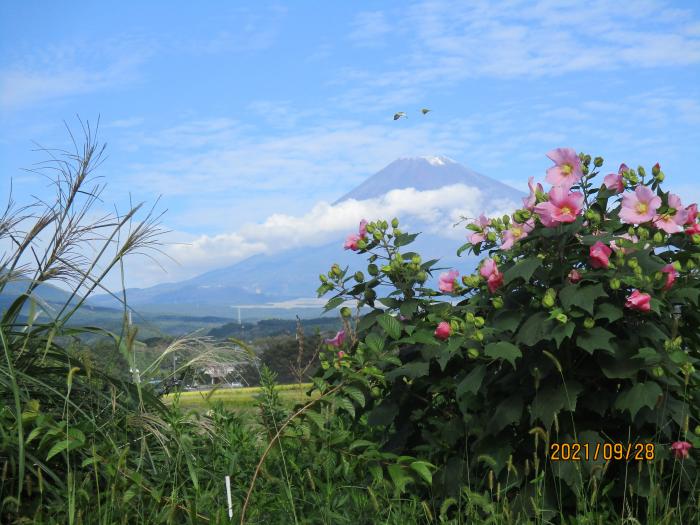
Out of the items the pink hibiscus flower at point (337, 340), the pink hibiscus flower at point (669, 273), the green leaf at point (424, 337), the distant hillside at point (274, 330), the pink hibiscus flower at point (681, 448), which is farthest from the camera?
the distant hillside at point (274, 330)

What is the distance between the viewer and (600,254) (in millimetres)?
3814

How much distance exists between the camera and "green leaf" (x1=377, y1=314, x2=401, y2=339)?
167 inches

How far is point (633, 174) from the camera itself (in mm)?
4555

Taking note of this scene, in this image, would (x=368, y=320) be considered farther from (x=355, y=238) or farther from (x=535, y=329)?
(x=535, y=329)

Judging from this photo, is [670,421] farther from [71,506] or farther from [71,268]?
[71,268]

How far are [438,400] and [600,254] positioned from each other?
141cm

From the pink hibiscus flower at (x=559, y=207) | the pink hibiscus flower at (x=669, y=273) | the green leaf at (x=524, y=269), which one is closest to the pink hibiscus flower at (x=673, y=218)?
the pink hibiscus flower at (x=669, y=273)

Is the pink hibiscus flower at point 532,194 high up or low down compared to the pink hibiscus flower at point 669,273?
up

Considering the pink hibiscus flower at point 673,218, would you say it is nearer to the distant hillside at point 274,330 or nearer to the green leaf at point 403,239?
the green leaf at point 403,239

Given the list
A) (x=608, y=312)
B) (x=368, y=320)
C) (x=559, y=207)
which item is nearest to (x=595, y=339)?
(x=608, y=312)

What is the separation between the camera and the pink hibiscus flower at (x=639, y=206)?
4195 mm

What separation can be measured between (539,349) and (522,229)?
2.31ft

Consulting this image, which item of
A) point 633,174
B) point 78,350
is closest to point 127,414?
point 78,350

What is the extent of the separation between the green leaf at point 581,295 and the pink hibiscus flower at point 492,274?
495 mm
